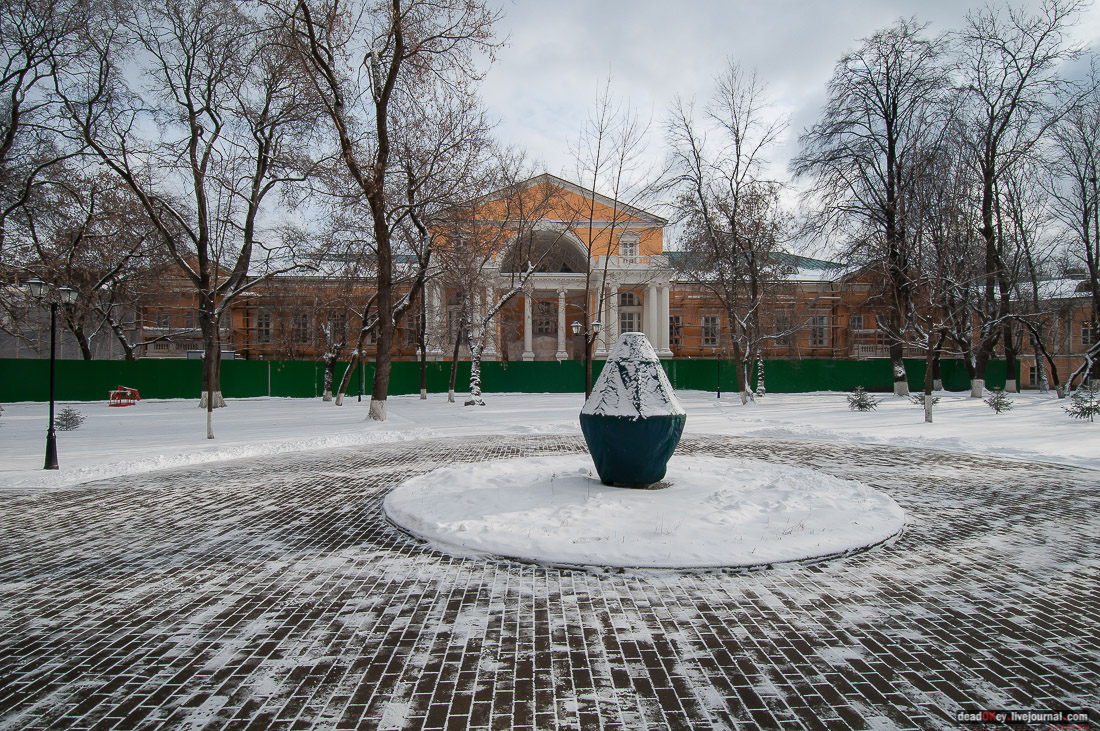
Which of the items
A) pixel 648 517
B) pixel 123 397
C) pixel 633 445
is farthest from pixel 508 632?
pixel 123 397

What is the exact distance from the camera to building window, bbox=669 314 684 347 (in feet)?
163

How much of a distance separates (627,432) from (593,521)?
5.61 ft

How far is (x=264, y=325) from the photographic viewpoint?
4734 centimetres

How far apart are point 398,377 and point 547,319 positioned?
51.6ft

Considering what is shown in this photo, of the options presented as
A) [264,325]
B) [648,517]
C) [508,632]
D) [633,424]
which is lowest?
[508,632]

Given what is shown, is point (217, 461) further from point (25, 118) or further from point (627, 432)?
point (25, 118)

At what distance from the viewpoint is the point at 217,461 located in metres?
12.3

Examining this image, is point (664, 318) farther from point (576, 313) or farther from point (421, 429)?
point (421, 429)

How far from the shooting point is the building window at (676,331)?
49625 mm

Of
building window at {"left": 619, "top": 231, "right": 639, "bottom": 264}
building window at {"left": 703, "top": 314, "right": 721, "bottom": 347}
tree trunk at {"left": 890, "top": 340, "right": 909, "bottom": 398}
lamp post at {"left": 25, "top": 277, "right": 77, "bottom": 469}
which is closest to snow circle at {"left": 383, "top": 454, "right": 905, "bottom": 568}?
lamp post at {"left": 25, "top": 277, "right": 77, "bottom": 469}

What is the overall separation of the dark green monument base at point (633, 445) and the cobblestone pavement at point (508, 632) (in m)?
Result: 2.78

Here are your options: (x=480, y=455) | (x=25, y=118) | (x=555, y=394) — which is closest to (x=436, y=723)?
(x=480, y=455)

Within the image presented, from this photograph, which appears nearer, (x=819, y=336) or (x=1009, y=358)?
(x=1009, y=358)

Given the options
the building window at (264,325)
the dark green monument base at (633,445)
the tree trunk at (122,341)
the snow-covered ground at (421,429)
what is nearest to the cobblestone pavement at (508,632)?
the dark green monument base at (633,445)
